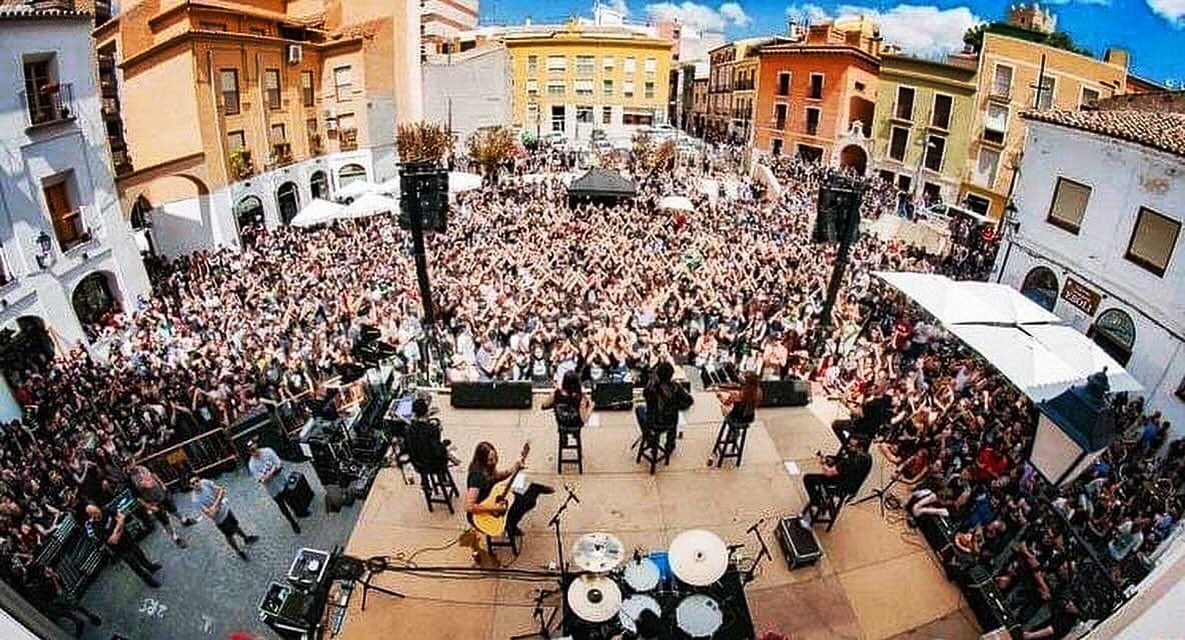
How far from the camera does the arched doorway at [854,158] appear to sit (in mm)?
34594

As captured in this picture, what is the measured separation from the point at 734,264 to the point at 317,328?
31.5 ft

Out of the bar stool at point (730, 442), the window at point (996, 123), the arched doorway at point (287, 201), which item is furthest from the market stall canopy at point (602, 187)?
the window at point (996, 123)

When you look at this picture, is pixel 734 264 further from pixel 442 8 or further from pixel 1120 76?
pixel 442 8

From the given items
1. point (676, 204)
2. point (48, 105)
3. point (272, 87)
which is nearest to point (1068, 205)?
point (676, 204)

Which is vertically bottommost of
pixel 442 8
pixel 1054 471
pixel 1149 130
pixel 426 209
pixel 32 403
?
pixel 32 403

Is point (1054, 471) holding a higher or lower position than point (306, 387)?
higher

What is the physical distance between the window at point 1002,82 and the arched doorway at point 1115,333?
18296mm

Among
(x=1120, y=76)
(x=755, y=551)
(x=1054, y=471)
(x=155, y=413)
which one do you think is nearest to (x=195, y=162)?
(x=155, y=413)

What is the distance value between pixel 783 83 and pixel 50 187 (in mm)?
36157

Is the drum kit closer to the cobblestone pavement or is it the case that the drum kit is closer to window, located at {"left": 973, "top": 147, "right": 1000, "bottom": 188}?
the cobblestone pavement

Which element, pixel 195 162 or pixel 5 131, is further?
pixel 195 162

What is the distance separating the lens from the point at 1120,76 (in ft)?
76.5

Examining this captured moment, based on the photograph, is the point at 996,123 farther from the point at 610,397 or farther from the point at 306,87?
the point at 306,87

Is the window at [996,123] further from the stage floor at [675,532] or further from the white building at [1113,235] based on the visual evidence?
the stage floor at [675,532]
